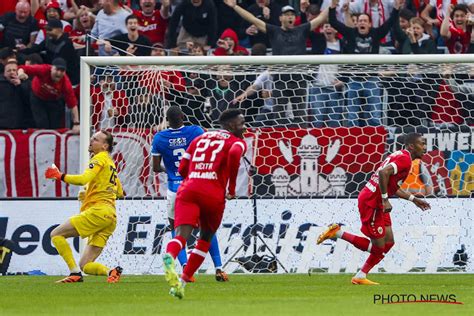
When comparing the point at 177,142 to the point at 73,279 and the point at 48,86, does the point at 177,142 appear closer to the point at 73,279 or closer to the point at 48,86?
the point at 73,279

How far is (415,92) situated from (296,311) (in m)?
9.03

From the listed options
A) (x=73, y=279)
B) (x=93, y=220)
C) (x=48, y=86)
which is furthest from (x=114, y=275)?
(x=48, y=86)

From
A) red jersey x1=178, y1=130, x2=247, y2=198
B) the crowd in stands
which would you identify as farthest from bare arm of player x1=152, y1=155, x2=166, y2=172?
red jersey x1=178, y1=130, x2=247, y2=198

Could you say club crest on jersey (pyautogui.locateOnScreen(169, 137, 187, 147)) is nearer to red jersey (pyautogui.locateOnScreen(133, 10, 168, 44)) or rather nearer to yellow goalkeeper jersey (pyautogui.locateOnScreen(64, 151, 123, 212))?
yellow goalkeeper jersey (pyautogui.locateOnScreen(64, 151, 123, 212))

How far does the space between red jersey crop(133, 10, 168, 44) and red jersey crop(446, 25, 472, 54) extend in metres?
5.27

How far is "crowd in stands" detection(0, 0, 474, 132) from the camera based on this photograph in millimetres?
19141

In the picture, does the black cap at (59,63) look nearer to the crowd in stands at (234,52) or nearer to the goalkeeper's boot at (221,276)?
the crowd in stands at (234,52)

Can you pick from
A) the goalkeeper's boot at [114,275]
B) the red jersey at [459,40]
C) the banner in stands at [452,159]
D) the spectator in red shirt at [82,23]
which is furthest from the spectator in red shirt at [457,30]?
the goalkeeper's boot at [114,275]

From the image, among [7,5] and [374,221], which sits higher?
[7,5]

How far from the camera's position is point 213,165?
1278cm

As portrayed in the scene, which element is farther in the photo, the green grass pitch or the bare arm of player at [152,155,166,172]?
the bare arm of player at [152,155,166,172]

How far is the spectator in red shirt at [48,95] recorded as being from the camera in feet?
66.8

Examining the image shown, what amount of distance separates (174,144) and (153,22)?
23.4ft

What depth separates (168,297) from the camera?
497 inches
